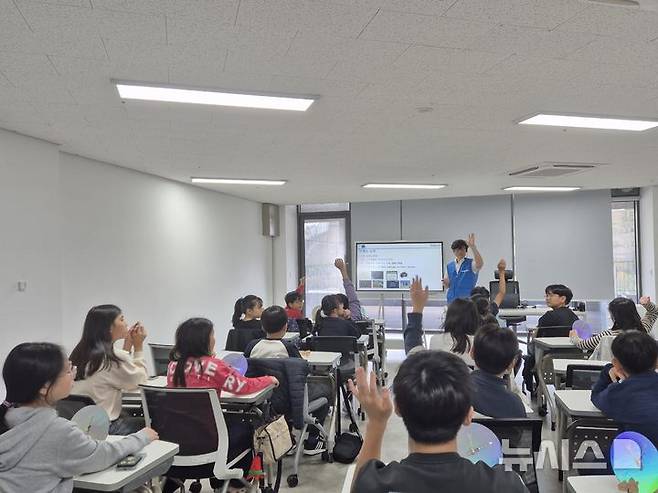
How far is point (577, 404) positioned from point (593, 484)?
1.04 metres

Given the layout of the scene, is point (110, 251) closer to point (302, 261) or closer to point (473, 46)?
point (473, 46)

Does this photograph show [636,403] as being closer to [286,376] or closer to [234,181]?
[286,376]

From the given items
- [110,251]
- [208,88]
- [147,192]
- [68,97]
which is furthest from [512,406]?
[147,192]

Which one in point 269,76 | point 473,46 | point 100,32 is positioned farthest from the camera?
point 269,76

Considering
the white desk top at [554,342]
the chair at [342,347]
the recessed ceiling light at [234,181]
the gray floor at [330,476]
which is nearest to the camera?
the gray floor at [330,476]

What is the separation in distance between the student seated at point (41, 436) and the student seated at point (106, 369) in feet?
2.94

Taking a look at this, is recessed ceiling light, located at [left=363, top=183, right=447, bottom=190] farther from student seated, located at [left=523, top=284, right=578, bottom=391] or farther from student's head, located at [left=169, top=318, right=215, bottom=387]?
Answer: student's head, located at [left=169, top=318, right=215, bottom=387]

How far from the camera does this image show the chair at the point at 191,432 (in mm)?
2482

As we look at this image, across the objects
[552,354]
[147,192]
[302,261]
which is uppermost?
[147,192]

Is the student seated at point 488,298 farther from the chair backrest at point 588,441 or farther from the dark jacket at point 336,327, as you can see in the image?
the chair backrest at point 588,441

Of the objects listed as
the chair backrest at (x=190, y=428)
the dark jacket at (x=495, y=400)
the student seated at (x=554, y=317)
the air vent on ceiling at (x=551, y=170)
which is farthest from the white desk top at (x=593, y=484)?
the air vent on ceiling at (x=551, y=170)

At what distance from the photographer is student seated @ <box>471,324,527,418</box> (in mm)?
2154

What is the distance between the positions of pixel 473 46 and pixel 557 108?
58.0 inches

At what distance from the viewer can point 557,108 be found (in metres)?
3.78
